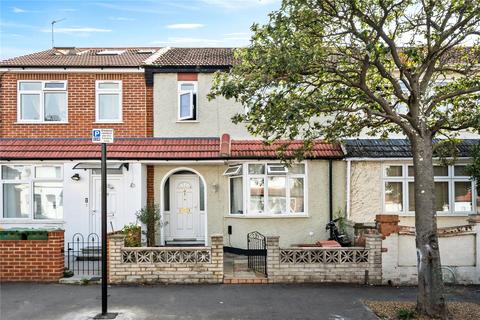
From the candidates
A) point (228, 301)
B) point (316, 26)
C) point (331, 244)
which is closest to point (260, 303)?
point (228, 301)

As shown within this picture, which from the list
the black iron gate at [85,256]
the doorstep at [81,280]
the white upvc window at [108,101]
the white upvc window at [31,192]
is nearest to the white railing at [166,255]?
the doorstep at [81,280]

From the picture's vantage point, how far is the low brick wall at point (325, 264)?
1043 cm

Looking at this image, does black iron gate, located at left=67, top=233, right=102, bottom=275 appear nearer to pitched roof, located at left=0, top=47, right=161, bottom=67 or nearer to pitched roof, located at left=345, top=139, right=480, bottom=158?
pitched roof, located at left=0, top=47, right=161, bottom=67

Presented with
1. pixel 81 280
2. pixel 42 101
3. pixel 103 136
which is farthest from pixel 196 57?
pixel 81 280

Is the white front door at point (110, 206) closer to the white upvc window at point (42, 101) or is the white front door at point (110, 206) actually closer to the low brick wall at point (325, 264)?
the white upvc window at point (42, 101)

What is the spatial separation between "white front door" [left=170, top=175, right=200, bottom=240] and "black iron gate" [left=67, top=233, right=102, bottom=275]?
8.90 ft

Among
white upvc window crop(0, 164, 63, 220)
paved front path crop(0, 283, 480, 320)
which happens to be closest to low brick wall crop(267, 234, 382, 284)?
paved front path crop(0, 283, 480, 320)

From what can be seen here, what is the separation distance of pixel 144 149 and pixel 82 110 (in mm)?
2738

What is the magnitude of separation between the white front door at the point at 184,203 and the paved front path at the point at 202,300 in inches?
200

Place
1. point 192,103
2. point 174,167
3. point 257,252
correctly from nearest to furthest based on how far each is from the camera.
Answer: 1. point 257,252
2. point 174,167
3. point 192,103

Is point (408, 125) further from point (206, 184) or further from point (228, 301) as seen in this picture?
point (206, 184)

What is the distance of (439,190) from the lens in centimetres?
1433

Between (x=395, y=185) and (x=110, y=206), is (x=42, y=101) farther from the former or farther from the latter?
(x=395, y=185)

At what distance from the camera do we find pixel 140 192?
13938 mm
